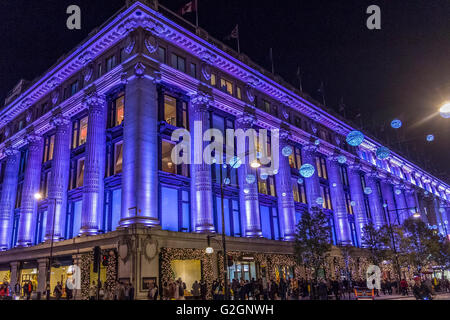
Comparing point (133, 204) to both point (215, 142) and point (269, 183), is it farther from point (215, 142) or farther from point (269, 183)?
point (269, 183)

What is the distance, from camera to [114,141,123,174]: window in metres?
32.2

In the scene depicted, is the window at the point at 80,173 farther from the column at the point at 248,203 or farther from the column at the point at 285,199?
the column at the point at 285,199

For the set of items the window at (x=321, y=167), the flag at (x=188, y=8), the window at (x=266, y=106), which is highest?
the flag at (x=188, y=8)

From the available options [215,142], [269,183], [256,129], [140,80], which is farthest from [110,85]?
[269,183]

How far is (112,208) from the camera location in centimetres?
3189

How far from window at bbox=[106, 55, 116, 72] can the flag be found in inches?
323

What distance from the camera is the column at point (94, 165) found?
3116 centimetres

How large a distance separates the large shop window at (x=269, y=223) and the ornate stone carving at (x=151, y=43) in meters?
20.4

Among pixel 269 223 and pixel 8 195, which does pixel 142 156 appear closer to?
pixel 269 223

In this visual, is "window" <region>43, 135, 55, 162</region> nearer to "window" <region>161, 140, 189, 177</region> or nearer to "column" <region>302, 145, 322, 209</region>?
"window" <region>161, 140, 189, 177</region>

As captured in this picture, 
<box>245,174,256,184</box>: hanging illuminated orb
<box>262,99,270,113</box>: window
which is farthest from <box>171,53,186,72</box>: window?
<box>262,99,270,113</box>: window

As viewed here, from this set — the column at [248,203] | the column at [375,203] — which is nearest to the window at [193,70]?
the column at [248,203]

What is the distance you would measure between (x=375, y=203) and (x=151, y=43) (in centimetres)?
4596

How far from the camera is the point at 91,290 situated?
2544 centimetres
